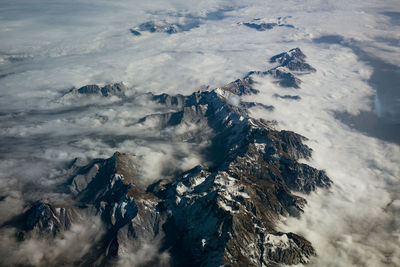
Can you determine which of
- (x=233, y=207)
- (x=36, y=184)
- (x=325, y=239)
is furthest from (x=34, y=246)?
(x=325, y=239)

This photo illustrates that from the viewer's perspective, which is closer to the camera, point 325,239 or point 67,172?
point 325,239

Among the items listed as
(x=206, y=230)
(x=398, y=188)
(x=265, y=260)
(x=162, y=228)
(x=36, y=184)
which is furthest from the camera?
(x=36, y=184)

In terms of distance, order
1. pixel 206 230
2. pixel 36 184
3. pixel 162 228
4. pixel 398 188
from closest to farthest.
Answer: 1. pixel 206 230
2. pixel 162 228
3. pixel 398 188
4. pixel 36 184

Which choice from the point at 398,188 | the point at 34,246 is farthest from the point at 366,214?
the point at 34,246

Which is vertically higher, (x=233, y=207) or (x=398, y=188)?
(x=233, y=207)

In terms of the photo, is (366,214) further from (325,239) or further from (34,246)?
(34,246)

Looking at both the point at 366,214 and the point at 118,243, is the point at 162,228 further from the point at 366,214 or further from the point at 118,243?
the point at 366,214
